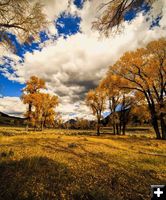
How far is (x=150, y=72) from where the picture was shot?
77.0 ft

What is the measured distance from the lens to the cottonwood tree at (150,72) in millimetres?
22734

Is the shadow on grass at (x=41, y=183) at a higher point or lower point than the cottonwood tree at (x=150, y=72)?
lower

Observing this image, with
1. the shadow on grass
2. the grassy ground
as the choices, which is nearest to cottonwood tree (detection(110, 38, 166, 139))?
the grassy ground

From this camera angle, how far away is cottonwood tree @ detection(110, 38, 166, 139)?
22.7 meters

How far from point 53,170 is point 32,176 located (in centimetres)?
96

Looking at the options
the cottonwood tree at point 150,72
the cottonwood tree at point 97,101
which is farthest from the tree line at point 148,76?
the cottonwood tree at point 97,101

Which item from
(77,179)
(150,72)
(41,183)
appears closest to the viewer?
(41,183)

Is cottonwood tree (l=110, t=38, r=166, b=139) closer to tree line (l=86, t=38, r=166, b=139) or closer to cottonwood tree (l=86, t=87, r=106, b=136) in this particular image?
tree line (l=86, t=38, r=166, b=139)

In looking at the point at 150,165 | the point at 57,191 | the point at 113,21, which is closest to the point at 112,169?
the point at 150,165

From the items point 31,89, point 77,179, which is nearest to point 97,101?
point 31,89

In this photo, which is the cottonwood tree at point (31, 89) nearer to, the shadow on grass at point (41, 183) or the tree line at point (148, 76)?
the tree line at point (148, 76)

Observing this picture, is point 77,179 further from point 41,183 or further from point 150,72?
point 150,72

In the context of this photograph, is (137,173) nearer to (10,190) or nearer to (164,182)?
(164,182)

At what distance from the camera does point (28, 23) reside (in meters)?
12.0
